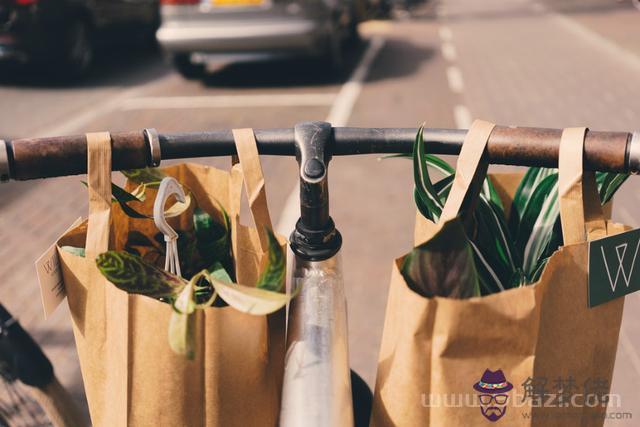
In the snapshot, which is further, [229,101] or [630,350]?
[229,101]

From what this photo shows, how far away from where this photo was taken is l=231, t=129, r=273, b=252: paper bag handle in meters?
0.90

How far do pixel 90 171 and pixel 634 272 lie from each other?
31.9 inches

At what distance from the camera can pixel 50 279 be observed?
3.09ft

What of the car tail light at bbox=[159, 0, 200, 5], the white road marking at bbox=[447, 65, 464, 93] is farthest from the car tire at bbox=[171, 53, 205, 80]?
the white road marking at bbox=[447, 65, 464, 93]

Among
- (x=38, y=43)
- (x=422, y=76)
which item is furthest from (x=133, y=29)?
(x=422, y=76)

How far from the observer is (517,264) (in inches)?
39.4

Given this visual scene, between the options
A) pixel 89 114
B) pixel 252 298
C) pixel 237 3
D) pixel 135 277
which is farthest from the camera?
pixel 237 3

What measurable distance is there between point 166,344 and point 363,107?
18.7ft

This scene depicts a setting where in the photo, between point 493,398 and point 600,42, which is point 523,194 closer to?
point 493,398

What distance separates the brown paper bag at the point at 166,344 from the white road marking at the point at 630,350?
2.29 m

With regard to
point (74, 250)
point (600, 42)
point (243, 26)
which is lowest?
point (74, 250)

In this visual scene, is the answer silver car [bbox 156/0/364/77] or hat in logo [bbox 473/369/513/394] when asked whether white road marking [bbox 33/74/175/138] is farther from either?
hat in logo [bbox 473/369/513/394]

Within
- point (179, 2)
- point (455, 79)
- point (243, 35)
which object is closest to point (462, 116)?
point (455, 79)

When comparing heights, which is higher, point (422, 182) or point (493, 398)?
point (422, 182)
